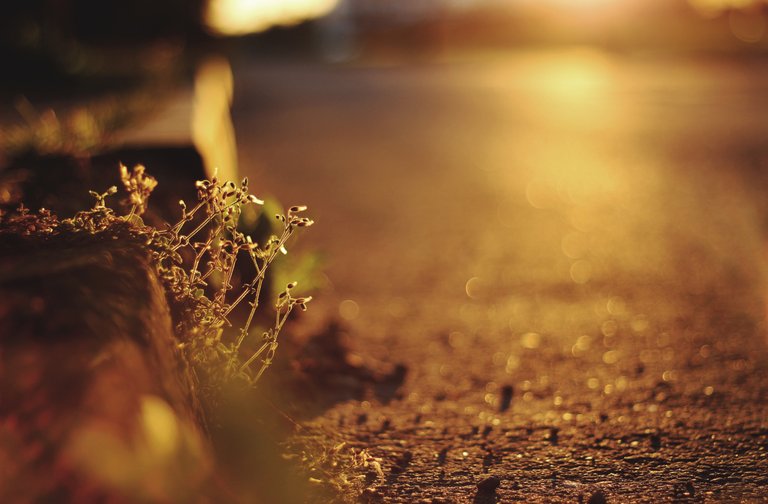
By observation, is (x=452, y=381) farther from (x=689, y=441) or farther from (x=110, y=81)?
(x=110, y=81)

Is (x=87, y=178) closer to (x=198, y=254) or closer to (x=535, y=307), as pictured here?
(x=198, y=254)

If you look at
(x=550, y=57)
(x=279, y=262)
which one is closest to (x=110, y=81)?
(x=279, y=262)

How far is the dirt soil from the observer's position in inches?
141

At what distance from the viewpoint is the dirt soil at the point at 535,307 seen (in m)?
3.58

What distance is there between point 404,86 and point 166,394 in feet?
67.7

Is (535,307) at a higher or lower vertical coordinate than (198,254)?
higher

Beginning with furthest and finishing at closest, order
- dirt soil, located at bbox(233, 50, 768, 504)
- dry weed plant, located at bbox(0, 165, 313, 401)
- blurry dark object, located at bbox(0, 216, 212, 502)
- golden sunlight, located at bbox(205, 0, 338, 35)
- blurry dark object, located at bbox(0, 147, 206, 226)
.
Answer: golden sunlight, located at bbox(205, 0, 338, 35), blurry dark object, located at bbox(0, 147, 206, 226), dirt soil, located at bbox(233, 50, 768, 504), dry weed plant, located at bbox(0, 165, 313, 401), blurry dark object, located at bbox(0, 216, 212, 502)

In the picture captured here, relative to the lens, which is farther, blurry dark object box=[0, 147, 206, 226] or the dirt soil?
blurry dark object box=[0, 147, 206, 226]

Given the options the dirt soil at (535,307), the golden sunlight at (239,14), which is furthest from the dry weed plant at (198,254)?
the golden sunlight at (239,14)

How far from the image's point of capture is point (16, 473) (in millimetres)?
2275

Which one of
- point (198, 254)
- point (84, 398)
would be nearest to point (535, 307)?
point (198, 254)

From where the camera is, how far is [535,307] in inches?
244

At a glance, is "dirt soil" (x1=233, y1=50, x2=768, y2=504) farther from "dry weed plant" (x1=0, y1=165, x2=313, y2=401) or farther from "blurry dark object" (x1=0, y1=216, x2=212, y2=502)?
"blurry dark object" (x1=0, y1=216, x2=212, y2=502)

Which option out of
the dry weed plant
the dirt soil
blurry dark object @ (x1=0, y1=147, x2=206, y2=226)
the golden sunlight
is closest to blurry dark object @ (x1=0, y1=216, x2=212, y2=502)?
the dry weed plant
